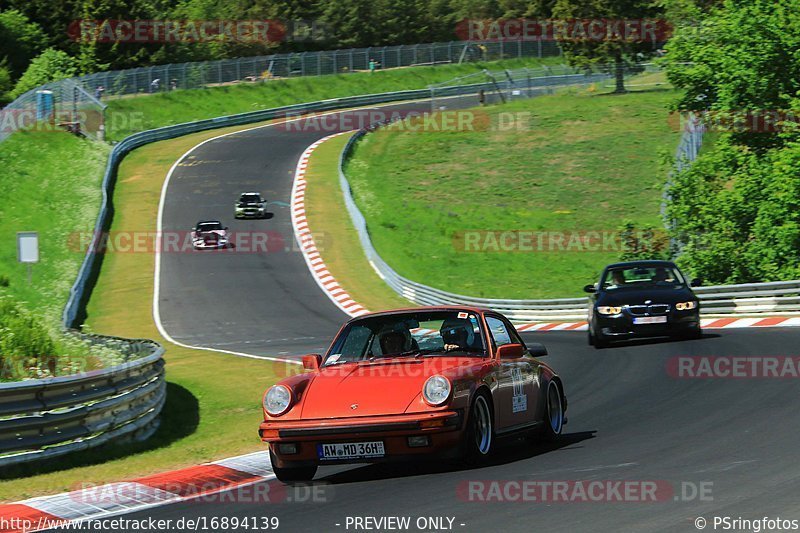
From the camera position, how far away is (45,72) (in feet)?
222

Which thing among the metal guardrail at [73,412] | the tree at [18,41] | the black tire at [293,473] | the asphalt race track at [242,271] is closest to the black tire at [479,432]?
the black tire at [293,473]

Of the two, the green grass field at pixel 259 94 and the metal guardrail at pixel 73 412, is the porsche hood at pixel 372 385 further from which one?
the green grass field at pixel 259 94

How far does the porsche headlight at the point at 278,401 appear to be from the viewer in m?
9.56

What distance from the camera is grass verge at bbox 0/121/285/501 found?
11289mm

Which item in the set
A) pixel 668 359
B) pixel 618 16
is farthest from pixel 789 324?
pixel 618 16

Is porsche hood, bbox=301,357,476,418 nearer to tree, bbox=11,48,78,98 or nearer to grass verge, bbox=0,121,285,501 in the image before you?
grass verge, bbox=0,121,285,501

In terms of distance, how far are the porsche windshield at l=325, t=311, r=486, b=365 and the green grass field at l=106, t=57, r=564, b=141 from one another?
51.9m

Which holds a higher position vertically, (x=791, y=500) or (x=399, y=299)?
(x=791, y=500)

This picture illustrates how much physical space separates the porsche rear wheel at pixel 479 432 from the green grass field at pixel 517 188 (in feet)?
84.3

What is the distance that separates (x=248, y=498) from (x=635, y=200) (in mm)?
44644

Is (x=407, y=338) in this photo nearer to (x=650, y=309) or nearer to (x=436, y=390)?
(x=436, y=390)

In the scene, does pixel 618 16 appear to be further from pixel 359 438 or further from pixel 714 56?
pixel 359 438

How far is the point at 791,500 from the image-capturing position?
7469 millimetres

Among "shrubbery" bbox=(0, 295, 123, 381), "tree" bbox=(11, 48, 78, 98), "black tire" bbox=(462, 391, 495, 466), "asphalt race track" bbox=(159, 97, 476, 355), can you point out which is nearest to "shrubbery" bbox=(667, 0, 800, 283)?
"asphalt race track" bbox=(159, 97, 476, 355)
